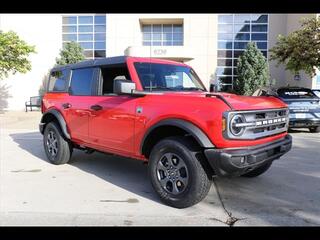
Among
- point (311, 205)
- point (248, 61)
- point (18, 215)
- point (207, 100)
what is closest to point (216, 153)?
point (207, 100)

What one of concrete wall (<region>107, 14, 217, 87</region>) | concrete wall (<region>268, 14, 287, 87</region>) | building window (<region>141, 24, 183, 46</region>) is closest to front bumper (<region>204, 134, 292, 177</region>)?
concrete wall (<region>107, 14, 217, 87</region>)

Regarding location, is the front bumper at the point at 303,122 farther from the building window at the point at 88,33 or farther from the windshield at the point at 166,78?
the building window at the point at 88,33

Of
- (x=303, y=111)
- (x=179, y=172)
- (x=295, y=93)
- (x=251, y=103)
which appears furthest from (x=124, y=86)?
(x=295, y=93)

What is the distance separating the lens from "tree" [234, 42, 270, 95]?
26.0 m

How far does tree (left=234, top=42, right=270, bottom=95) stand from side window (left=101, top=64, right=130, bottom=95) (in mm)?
21255

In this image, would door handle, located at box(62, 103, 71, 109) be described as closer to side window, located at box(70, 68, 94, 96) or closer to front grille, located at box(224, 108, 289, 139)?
side window, located at box(70, 68, 94, 96)

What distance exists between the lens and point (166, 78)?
5.72 metres

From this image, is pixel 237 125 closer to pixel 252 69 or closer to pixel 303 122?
pixel 303 122

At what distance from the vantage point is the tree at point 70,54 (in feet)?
85.0

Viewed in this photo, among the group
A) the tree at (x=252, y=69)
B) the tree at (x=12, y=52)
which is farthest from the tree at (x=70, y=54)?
the tree at (x=252, y=69)

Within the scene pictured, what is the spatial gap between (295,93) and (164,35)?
1893 centimetres

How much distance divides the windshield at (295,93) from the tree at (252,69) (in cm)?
1345
